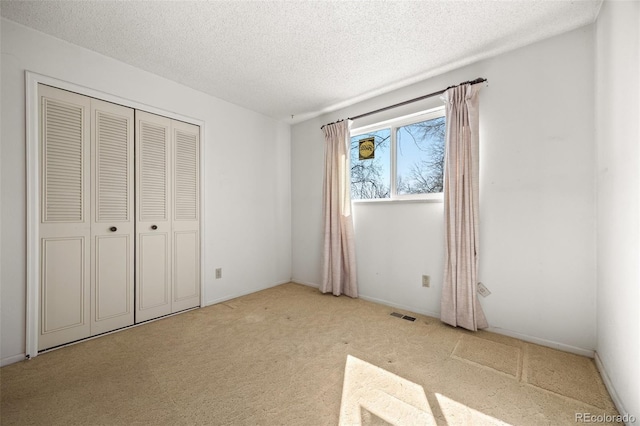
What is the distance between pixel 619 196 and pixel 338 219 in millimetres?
2345

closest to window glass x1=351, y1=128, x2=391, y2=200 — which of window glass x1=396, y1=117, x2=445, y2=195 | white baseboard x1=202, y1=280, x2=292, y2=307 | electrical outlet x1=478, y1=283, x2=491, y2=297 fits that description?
window glass x1=396, y1=117, x2=445, y2=195

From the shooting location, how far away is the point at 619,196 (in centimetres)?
142

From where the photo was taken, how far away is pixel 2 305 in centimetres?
182

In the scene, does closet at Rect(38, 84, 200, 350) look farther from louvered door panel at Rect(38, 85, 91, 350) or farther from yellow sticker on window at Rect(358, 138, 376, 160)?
yellow sticker on window at Rect(358, 138, 376, 160)

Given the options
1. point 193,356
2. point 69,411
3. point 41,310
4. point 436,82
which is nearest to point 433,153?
point 436,82

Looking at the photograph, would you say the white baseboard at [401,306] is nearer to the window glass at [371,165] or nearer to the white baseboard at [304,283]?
the white baseboard at [304,283]

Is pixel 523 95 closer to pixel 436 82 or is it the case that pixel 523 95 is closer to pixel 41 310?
pixel 436 82

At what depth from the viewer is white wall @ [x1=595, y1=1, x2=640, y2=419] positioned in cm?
123

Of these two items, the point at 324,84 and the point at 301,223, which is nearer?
the point at 324,84

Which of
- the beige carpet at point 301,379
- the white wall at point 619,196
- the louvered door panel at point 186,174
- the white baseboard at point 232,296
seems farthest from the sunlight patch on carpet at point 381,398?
the louvered door panel at point 186,174

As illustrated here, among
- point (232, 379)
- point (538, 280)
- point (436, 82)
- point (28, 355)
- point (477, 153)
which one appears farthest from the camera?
point (436, 82)

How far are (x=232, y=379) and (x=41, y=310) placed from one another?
5.32ft

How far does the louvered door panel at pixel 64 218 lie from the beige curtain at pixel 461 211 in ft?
10.4

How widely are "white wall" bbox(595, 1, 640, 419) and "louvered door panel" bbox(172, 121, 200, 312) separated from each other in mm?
3355
